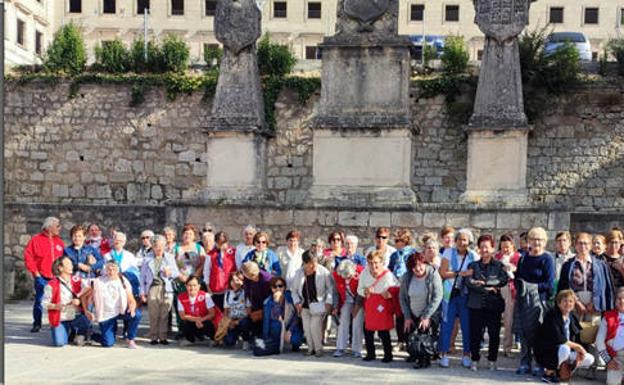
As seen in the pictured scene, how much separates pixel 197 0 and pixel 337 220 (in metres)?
40.6

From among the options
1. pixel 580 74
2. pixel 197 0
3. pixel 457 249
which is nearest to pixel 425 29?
pixel 197 0

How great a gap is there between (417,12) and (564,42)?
2981cm

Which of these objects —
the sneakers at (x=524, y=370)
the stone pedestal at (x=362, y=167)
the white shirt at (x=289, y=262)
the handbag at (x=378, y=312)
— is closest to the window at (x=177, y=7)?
the stone pedestal at (x=362, y=167)

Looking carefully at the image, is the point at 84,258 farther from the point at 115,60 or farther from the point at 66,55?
the point at 66,55

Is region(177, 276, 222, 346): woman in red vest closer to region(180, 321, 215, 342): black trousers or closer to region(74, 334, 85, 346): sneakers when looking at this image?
region(180, 321, 215, 342): black trousers

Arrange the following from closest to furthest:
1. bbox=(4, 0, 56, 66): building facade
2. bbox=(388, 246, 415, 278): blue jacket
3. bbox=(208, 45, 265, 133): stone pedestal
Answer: bbox=(388, 246, 415, 278): blue jacket < bbox=(208, 45, 265, 133): stone pedestal < bbox=(4, 0, 56, 66): building facade

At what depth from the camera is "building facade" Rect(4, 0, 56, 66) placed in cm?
3822

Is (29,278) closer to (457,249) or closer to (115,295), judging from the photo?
A: (115,295)

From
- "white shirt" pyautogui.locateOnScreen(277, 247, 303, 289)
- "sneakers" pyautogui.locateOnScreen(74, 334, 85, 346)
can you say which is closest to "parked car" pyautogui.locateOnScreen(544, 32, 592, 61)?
"white shirt" pyautogui.locateOnScreen(277, 247, 303, 289)

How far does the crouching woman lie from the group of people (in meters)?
0.01

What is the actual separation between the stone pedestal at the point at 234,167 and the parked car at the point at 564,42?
10.7 meters

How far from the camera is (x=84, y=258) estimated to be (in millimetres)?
10406

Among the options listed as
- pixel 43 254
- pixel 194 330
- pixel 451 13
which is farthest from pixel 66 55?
pixel 451 13

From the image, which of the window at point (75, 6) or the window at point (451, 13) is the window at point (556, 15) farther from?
the window at point (75, 6)
